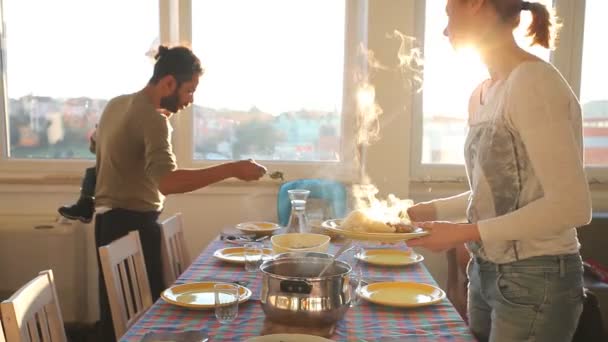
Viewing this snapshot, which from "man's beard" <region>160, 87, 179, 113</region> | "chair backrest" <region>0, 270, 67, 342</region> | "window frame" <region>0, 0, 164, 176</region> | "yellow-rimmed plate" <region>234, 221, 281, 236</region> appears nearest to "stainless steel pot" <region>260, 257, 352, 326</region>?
"chair backrest" <region>0, 270, 67, 342</region>

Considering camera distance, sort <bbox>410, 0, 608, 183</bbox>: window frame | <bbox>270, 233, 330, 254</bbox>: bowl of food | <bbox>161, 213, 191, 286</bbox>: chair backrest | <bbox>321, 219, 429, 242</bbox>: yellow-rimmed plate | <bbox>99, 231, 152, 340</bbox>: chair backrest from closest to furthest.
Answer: <bbox>321, 219, 429, 242</bbox>: yellow-rimmed plate < <bbox>99, 231, 152, 340</bbox>: chair backrest < <bbox>270, 233, 330, 254</bbox>: bowl of food < <bbox>161, 213, 191, 286</bbox>: chair backrest < <bbox>410, 0, 608, 183</bbox>: window frame

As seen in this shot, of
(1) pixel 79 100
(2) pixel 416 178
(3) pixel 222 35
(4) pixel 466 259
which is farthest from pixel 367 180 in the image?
(1) pixel 79 100

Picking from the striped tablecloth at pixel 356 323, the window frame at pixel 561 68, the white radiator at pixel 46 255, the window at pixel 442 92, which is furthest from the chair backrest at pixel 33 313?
the window at pixel 442 92

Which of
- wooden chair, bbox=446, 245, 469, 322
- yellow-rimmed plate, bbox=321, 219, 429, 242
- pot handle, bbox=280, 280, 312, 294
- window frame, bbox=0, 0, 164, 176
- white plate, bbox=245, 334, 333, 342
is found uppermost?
window frame, bbox=0, 0, 164, 176

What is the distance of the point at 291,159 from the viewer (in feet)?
12.1

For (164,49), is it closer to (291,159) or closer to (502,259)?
(291,159)

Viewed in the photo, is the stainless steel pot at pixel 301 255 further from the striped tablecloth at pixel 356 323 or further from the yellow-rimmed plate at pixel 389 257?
the yellow-rimmed plate at pixel 389 257

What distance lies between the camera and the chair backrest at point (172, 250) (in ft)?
7.51

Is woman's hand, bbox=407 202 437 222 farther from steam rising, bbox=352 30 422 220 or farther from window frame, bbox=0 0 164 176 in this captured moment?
window frame, bbox=0 0 164 176

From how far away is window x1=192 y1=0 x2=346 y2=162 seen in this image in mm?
3613

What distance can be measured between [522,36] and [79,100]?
9.62 feet

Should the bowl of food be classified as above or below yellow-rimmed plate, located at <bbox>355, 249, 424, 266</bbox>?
above

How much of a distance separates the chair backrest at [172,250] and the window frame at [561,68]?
1.61 m

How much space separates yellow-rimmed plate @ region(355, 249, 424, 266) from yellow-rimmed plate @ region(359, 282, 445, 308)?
32 centimetres
